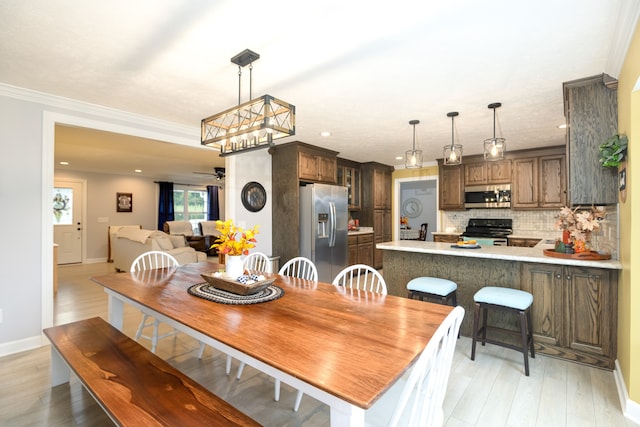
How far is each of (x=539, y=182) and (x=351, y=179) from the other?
3.22 m

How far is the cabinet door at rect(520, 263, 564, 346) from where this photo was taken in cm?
265

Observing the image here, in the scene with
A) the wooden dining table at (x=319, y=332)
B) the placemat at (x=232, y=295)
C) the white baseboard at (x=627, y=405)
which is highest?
the placemat at (x=232, y=295)

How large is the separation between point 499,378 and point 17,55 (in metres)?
4.22

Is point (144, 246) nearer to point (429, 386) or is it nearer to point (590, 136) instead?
point (429, 386)

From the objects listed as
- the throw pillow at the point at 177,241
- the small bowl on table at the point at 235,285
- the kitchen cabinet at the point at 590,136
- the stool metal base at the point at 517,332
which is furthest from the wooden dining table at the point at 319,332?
the throw pillow at the point at 177,241

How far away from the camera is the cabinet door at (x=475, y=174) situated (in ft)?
18.3

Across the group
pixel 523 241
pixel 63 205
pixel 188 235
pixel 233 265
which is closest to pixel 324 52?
pixel 233 265

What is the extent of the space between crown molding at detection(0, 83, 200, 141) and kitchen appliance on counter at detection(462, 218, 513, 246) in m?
4.69

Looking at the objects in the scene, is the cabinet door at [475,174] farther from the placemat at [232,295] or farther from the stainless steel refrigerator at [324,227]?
the placemat at [232,295]

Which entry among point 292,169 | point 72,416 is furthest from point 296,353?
point 292,169

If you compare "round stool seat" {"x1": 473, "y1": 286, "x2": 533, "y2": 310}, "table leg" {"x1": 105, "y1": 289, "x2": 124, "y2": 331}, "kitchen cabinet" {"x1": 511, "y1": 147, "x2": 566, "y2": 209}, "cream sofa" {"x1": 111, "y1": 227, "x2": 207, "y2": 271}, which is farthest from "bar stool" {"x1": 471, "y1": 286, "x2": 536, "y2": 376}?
"cream sofa" {"x1": 111, "y1": 227, "x2": 207, "y2": 271}

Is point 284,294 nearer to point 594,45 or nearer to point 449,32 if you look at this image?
point 449,32

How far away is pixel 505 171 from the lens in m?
5.37

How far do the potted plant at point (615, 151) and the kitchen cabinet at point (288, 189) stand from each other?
135 inches
